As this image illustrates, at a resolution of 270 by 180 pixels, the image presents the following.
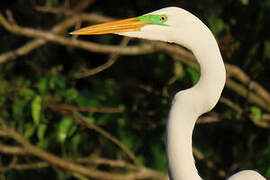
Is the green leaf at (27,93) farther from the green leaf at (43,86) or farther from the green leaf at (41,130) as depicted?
the green leaf at (41,130)

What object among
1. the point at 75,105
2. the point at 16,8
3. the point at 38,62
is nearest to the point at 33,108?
the point at 75,105

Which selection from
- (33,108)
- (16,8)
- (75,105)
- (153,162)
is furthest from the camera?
(16,8)

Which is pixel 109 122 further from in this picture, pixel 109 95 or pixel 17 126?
pixel 17 126

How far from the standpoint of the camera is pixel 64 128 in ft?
9.73

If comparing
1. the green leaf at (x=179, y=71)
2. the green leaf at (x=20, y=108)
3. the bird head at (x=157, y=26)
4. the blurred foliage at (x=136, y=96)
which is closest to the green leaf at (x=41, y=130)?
the blurred foliage at (x=136, y=96)

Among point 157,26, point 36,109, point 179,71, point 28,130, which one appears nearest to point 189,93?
point 157,26

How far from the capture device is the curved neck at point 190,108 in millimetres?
1560

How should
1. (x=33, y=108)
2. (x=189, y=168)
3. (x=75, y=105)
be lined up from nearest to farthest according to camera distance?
(x=189, y=168), (x=33, y=108), (x=75, y=105)

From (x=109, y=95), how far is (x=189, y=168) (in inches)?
78.0

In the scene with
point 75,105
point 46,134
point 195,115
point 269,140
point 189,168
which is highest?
point 195,115

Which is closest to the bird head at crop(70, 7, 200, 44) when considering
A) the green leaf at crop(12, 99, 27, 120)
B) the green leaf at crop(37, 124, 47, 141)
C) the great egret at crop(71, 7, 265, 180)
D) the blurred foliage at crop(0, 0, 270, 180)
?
the great egret at crop(71, 7, 265, 180)

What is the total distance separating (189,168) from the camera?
1.56 meters

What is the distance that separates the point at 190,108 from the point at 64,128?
1503mm

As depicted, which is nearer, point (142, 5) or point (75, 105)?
point (75, 105)
